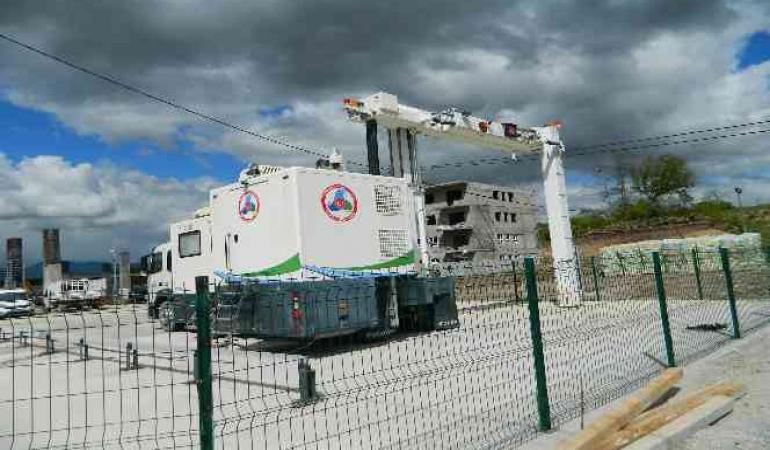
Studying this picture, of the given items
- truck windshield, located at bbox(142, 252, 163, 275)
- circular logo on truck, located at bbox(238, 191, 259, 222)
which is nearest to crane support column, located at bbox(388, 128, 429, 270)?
circular logo on truck, located at bbox(238, 191, 259, 222)

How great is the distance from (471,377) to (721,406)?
11.3ft

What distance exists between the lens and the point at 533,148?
19.9 m

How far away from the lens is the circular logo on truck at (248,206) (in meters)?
12.3

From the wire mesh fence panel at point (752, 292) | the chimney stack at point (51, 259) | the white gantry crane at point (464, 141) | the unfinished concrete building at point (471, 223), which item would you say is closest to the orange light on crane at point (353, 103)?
the white gantry crane at point (464, 141)

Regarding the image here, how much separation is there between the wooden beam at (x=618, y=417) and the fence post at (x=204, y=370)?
2609 millimetres

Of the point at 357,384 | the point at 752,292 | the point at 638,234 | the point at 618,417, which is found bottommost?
the point at 357,384

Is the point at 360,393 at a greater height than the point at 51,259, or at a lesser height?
lesser

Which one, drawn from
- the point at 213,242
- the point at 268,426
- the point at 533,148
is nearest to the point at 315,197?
the point at 213,242

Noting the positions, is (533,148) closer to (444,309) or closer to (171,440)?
(444,309)

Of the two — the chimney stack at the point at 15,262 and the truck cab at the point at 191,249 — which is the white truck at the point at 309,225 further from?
the chimney stack at the point at 15,262

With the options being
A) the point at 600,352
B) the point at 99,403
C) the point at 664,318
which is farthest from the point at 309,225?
the point at 664,318

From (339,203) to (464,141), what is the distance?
7.24 meters

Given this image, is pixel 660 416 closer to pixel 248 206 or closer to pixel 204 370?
pixel 204 370

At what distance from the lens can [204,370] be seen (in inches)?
139
